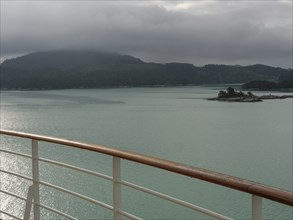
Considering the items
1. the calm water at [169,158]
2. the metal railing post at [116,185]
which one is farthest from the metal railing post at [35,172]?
the calm water at [169,158]

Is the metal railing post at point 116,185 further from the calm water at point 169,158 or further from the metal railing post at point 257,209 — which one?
the calm water at point 169,158

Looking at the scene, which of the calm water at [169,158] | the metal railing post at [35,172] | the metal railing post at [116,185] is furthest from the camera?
the calm water at [169,158]

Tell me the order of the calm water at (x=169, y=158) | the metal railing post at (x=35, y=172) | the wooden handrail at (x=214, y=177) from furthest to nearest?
the calm water at (x=169, y=158) < the metal railing post at (x=35, y=172) < the wooden handrail at (x=214, y=177)

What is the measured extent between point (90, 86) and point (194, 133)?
4442 inches

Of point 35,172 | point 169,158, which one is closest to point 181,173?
point 35,172

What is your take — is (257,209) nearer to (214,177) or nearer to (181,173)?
(214,177)

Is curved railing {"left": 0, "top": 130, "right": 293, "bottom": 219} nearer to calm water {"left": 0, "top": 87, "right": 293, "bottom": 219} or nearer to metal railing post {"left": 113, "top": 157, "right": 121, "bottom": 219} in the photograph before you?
metal railing post {"left": 113, "top": 157, "right": 121, "bottom": 219}

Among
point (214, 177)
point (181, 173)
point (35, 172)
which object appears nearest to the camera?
point (214, 177)

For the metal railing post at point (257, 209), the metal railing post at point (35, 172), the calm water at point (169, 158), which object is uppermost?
the metal railing post at point (257, 209)

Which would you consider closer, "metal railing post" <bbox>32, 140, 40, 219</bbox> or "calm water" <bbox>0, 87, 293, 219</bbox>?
"metal railing post" <bbox>32, 140, 40, 219</bbox>

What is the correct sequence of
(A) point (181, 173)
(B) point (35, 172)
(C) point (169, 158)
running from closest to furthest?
(A) point (181, 173)
(B) point (35, 172)
(C) point (169, 158)

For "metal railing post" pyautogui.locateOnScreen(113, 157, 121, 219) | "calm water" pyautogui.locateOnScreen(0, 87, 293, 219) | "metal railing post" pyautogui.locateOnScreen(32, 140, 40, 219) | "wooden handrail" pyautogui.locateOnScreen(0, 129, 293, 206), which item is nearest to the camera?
"wooden handrail" pyautogui.locateOnScreen(0, 129, 293, 206)

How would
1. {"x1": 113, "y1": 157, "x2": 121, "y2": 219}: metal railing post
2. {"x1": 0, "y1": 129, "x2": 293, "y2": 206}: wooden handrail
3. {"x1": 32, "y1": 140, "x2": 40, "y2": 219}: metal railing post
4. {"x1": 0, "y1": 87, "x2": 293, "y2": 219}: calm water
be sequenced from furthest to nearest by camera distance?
{"x1": 0, "y1": 87, "x2": 293, "y2": 219}: calm water < {"x1": 32, "y1": 140, "x2": 40, "y2": 219}: metal railing post < {"x1": 113, "y1": 157, "x2": 121, "y2": 219}: metal railing post < {"x1": 0, "y1": 129, "x2": 293, "y2": 206}: wooden handrail

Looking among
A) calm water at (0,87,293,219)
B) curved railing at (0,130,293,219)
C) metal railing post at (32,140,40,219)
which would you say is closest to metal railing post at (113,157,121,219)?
curved railing at (0,130,293,219)
